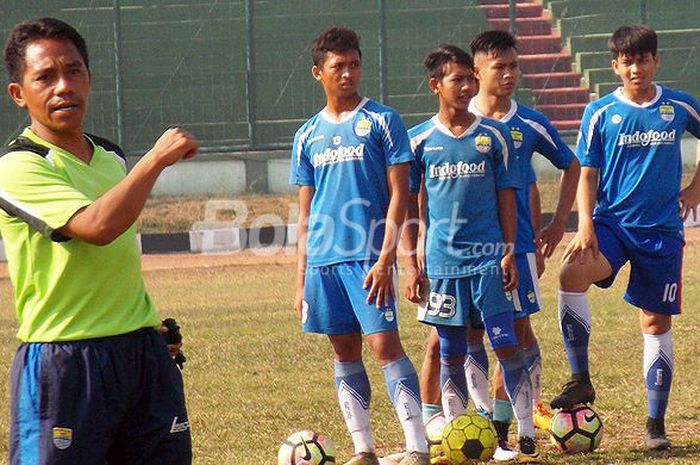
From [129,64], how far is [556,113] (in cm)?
709

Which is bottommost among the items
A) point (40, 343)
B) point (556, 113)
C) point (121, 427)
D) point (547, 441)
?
point (547, 441)

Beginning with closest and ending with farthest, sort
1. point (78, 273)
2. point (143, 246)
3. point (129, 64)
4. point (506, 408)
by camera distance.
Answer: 1. point (78, 273)
2. point (506, 408)
3. point (143, 246)
4. point (129, 64)

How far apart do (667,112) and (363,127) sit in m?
1.79

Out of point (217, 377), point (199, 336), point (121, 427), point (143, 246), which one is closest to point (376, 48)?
point (143, 246)

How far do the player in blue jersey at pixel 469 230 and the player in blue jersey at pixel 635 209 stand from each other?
20.0 inches

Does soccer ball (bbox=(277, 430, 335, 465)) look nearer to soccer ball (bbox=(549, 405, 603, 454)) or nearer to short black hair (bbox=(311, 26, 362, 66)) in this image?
soccer ball (bbox=(549, 405, 603, 454))

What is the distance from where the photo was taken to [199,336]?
11.7 m

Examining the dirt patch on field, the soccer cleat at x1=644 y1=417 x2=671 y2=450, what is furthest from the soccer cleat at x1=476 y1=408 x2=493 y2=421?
the dirt patch on field

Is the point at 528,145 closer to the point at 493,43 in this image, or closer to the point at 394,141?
the point at 493,43

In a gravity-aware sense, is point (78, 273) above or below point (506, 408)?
above

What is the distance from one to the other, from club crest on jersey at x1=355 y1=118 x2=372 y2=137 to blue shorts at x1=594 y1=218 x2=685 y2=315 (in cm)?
155

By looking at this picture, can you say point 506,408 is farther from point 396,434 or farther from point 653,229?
point 653,229

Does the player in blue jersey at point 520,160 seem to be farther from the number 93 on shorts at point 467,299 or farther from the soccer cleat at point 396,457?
the soccer cleat at point 396,457

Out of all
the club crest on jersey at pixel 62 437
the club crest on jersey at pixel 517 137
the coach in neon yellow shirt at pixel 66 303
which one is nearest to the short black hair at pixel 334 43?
the club crest on jersey at pixel 517 137
